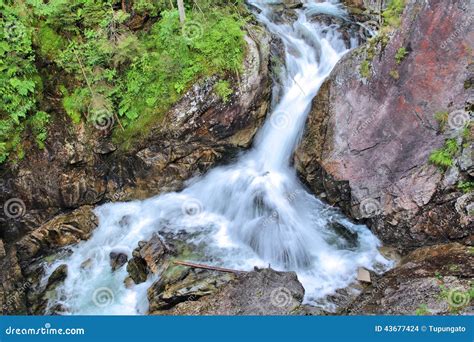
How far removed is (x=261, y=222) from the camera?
9852 mm

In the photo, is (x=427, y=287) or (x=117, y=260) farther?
(x=117, y=260)

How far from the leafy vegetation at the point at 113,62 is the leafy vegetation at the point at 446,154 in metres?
5.46

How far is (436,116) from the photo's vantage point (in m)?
8.41

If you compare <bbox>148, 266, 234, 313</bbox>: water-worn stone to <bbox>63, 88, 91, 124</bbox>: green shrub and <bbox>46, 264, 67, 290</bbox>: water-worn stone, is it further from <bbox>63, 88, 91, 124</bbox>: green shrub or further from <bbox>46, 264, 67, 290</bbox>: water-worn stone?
<bbox>63, 88, 91, 124</bbox>: green shrub

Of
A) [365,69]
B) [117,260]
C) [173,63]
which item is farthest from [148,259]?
[365,69]

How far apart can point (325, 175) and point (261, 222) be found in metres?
2.14

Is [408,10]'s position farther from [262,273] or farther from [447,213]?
[262,273]

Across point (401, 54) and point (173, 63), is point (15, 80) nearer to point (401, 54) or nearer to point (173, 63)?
point (173, 63)

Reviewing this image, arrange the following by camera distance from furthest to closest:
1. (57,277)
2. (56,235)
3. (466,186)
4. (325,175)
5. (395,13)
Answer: (56,235) < (325,175) < (57,277) < (395,13) < (466,186)

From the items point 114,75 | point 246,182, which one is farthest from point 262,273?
point 114,75

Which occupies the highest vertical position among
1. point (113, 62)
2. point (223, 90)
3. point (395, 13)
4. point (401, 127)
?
point (395, 13)

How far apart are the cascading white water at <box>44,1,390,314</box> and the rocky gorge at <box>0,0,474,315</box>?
29 centimetres

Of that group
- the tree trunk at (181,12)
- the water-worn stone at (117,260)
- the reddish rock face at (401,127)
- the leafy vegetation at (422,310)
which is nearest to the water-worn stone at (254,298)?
the leafy vegetation at (422,310)

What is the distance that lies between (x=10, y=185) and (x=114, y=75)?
4173 mm
